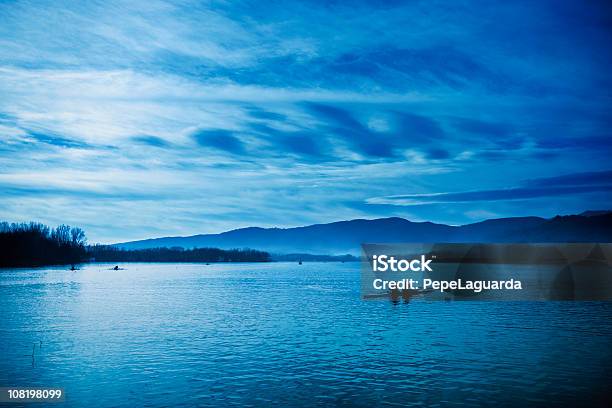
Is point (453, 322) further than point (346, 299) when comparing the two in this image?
No

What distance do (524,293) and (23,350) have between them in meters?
95.2

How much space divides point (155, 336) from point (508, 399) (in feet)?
118

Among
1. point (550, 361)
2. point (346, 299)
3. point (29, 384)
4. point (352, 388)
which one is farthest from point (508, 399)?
point (346, 299)

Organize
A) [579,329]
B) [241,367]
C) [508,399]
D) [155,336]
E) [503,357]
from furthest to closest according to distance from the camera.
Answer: [579,329], [155,336], [503,357], [241,367], [508,399]

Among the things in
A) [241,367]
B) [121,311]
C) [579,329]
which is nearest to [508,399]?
[241,367]

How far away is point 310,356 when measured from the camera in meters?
45.1

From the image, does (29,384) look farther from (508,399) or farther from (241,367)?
(508,399)

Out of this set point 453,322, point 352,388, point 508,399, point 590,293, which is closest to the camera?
point 508,399

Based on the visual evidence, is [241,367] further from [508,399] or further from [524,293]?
[524,293]

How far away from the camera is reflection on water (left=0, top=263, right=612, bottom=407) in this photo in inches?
1313

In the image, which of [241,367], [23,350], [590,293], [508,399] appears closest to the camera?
[508,399]

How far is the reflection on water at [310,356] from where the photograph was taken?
33344 mm

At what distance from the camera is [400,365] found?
4138cm

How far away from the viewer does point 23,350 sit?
47406 mm
